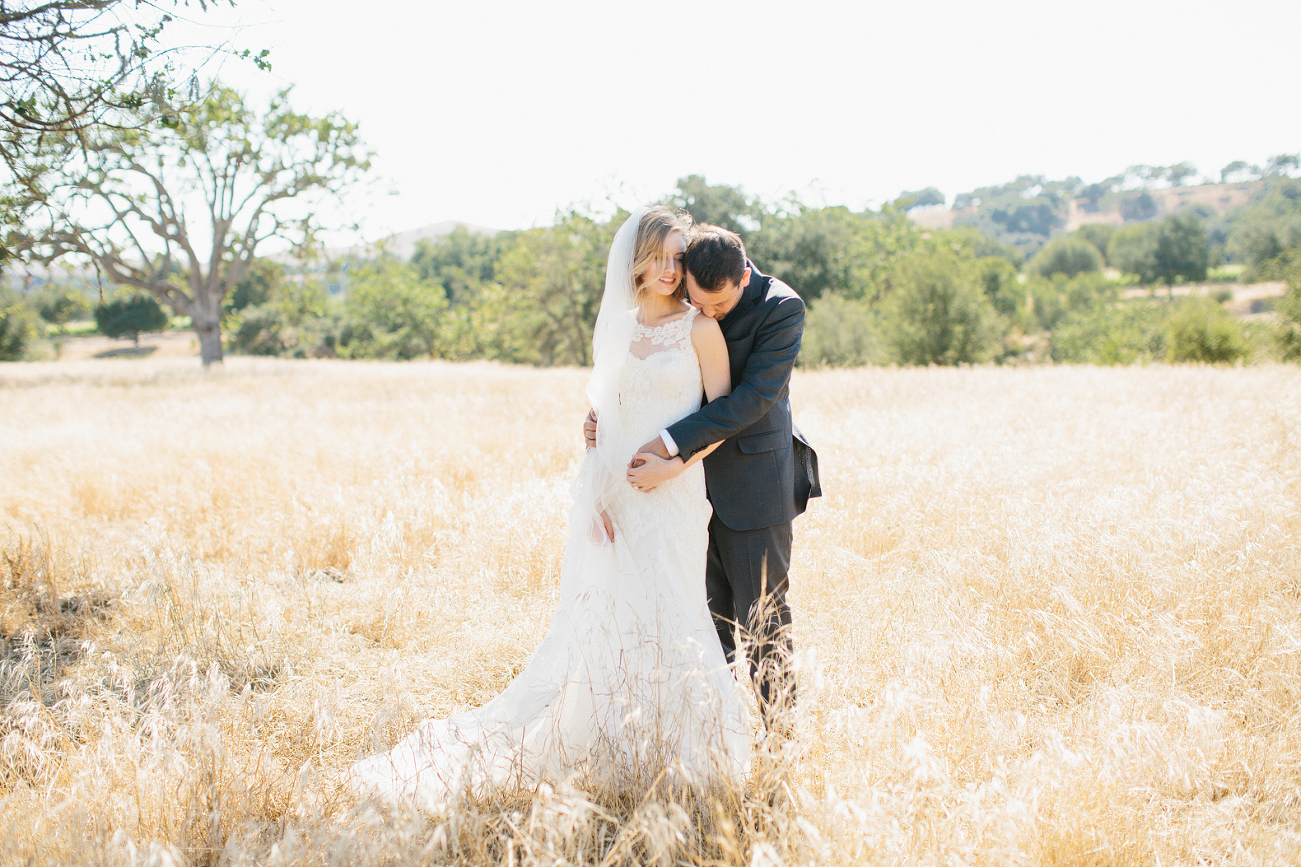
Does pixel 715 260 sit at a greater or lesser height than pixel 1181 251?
lesser

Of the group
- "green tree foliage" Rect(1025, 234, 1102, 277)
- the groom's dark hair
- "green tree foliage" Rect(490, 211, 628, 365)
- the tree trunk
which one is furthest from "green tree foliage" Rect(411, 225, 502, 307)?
"green tree foliage" Rect(1025, 234, 1102, 277)

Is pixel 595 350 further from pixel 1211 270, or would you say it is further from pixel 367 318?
pixel 1211 270

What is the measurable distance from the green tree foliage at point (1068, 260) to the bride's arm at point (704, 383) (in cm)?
12565

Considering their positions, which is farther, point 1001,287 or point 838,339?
point 1001,287

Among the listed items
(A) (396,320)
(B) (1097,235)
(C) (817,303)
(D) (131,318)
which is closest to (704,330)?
(C) (817,303)

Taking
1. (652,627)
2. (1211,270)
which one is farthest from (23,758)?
(1211,270)

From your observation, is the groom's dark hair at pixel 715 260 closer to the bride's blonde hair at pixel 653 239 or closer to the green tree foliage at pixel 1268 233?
the bride's blonde hair at pixel 653 239

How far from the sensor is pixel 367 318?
202 ft

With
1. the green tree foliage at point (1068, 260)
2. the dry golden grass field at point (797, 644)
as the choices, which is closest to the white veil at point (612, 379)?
the dry golden grass field at point (797, 644)

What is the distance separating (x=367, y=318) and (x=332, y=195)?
42366 mm

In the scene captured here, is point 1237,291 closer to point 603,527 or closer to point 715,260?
point 715,260

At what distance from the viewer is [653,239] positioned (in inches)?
107

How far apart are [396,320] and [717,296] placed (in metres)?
62.3

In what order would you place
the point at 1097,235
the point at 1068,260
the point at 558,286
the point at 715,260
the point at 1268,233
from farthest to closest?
1. the point at 1097,235
2. the point at 1068,260
3. the point at 1268,233
4. the point at 558,286
5. the point at 715,260
